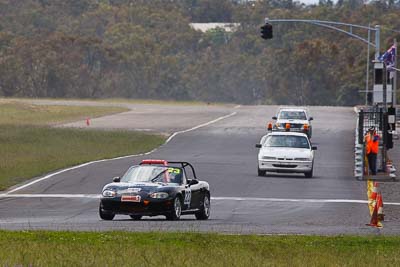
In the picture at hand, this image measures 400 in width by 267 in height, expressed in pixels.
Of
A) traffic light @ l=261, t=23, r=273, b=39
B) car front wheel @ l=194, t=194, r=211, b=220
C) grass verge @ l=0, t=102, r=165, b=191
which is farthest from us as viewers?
traffic light @ l=261, t=23, r=273, b=39

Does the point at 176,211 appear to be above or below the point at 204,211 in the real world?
→ above

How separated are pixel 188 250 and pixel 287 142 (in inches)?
990

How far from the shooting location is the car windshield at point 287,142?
4131cm

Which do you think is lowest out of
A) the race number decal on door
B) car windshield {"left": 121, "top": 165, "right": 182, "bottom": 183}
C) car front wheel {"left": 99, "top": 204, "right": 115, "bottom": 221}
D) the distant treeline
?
the distant treeline

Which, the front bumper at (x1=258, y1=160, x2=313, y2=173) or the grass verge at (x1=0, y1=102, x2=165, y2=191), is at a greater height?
the front bumper at (x1=258, y1=160, x2=313, y2=173)

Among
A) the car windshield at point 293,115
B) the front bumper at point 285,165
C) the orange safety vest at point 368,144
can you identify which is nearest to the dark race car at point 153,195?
the front bumper at point 285,165

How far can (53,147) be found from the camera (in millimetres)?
55031

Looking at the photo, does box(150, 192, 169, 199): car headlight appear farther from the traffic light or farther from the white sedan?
the traffic light

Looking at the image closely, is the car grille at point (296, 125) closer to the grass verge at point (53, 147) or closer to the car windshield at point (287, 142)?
the grass verge at point (53, 147)

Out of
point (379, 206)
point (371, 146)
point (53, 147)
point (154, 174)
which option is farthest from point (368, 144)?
point (53, 147)

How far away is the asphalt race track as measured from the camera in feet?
75.1

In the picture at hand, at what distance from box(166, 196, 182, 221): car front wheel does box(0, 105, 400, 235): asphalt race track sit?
20 cm

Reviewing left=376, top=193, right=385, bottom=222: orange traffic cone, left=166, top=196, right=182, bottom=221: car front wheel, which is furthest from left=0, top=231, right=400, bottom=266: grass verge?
left=166, top=196, right=182, bottom=221: car front wheel

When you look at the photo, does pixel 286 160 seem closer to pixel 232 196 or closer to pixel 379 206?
pixel 232 196
